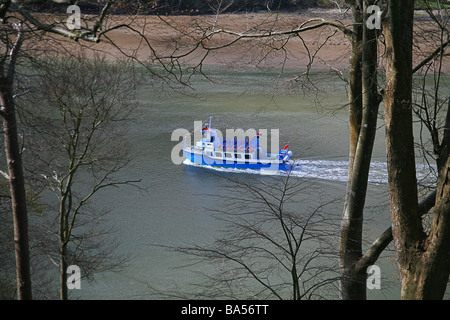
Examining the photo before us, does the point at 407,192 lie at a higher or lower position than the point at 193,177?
higher

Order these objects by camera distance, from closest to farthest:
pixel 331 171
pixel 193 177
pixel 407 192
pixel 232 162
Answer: pixel 407 192 < pixel 193 177 < pixel 331 171 < pixel 232 162

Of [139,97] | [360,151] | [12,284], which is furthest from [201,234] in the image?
[139,97]

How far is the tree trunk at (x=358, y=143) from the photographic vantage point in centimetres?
536

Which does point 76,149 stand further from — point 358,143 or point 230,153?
point 230,153

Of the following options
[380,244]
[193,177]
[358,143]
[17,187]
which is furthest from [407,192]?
[193,177]

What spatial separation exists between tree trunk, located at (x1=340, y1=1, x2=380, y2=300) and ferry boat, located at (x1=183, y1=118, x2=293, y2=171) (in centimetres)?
1180

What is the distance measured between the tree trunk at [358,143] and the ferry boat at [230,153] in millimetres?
11797

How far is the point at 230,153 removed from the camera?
63.4 ft

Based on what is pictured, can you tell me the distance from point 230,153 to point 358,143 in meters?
13.6

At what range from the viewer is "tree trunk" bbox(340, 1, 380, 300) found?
536 cm

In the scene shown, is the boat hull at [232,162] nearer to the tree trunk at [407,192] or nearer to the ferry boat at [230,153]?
the ferry boat at [230,153]

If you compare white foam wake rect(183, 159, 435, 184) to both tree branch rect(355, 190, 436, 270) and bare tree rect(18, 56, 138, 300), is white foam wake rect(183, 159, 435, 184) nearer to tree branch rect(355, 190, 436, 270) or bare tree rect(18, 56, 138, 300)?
bare tree rect(18, 56, 138, 300)

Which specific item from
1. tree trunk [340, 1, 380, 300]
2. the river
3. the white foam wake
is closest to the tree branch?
tree trunk [340, 1, 380, 300]
